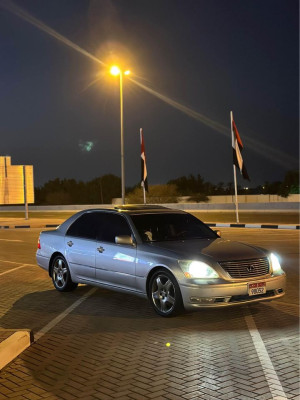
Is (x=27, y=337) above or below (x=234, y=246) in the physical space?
below

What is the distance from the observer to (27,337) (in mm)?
6070

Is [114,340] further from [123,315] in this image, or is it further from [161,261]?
[161,261]

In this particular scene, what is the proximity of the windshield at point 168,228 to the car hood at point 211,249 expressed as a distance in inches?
12.7

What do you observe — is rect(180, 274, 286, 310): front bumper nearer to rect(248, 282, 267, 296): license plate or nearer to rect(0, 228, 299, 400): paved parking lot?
rect(248, 282, 267, 296): license plate

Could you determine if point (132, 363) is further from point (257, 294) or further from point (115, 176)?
point (115, 176)

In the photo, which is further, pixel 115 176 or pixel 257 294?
→ pixel 115 176

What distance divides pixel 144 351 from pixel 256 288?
2.09 metres

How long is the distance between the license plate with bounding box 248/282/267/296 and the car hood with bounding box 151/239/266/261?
383 millimetres

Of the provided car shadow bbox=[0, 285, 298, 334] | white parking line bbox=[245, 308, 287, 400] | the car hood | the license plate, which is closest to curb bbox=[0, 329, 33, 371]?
car shadow bbox=[0, 285, 298, 334]

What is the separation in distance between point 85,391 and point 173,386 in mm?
775

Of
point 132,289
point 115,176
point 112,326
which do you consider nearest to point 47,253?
point 132,289

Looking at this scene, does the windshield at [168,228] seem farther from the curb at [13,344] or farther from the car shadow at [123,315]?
the curb at [13,344]

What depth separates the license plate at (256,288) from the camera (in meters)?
7.22

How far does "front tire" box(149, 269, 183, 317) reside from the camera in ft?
23.8
